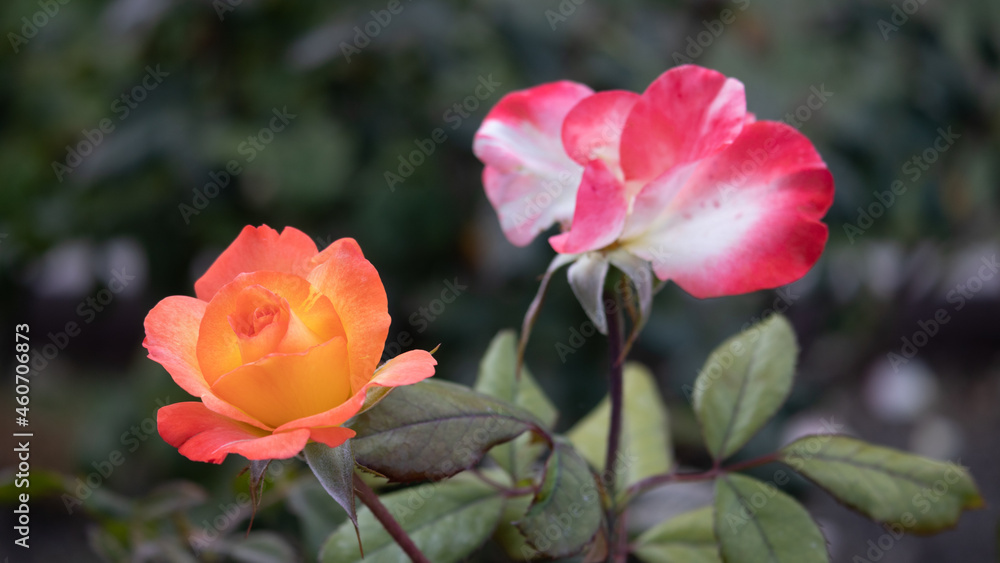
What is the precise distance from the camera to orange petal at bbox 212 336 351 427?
0.24 metres

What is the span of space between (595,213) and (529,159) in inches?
2.6

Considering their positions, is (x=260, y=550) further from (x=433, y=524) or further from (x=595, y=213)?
(x=595, y=213)

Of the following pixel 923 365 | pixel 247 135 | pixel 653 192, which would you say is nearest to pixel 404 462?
pixel 653 192

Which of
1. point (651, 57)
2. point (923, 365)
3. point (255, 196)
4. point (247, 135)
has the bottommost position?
point (923, 365)

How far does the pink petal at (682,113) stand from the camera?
0.93ft

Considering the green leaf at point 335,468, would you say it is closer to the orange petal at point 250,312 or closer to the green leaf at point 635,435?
the orange petal at point 250,312

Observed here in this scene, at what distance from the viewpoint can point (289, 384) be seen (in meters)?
0.24

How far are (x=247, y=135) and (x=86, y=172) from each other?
0.66 feet

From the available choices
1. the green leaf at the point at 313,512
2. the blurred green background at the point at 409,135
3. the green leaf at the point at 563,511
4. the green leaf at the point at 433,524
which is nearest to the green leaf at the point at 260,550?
the green leaf at the point at 313,512

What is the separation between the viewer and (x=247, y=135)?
0.94 metres

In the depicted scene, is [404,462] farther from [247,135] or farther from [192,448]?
[247,135]

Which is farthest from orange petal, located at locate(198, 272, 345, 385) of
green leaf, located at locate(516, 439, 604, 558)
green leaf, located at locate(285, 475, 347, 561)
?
green leaf, located at locate(285, 475, 347, 561)

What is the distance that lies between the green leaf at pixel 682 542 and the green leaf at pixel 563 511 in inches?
4.5

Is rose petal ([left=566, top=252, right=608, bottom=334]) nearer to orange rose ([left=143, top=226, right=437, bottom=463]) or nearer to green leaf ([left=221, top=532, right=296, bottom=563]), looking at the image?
orange rose ([left=143, top=226, right=437, bottom=463])
